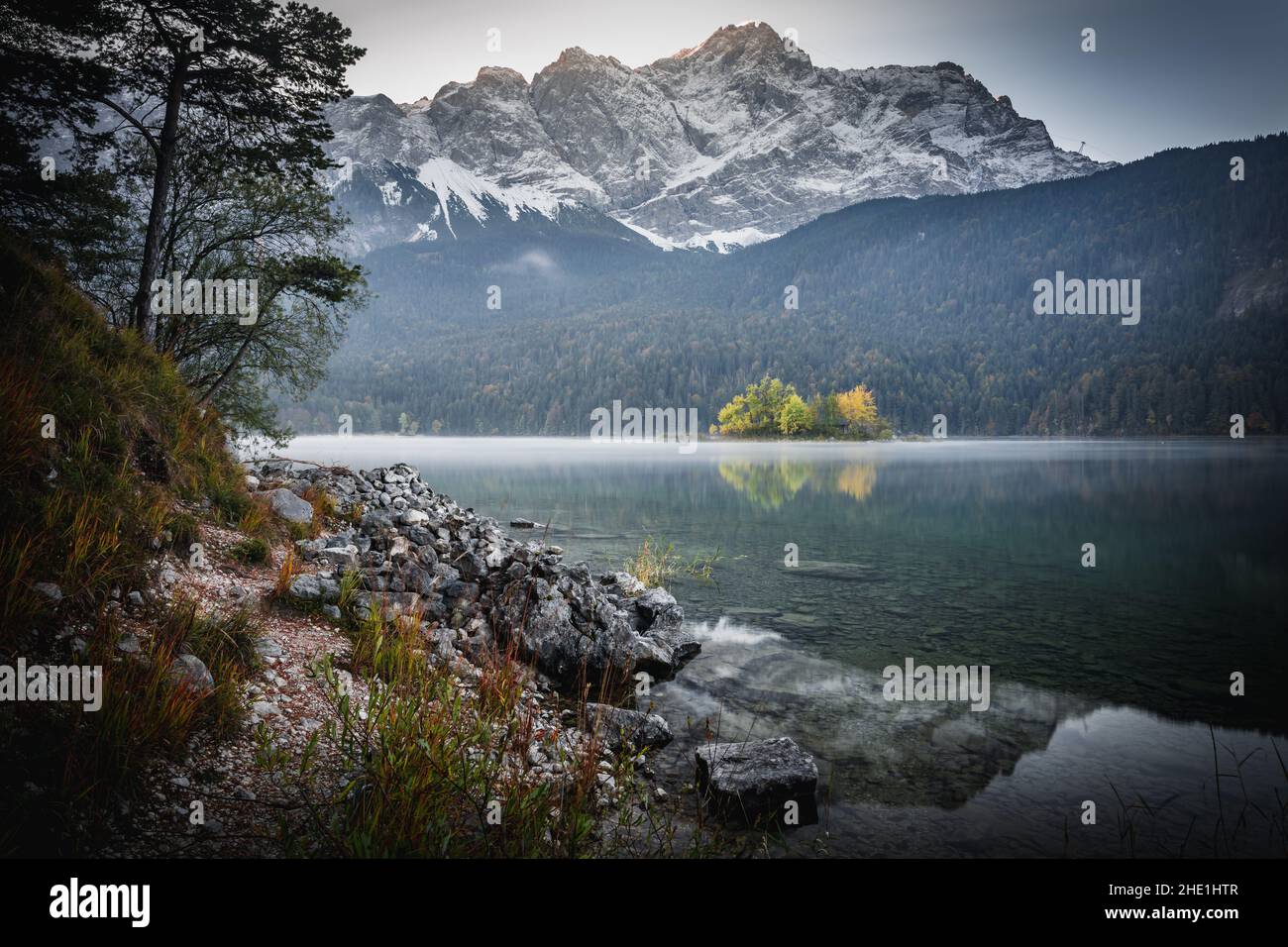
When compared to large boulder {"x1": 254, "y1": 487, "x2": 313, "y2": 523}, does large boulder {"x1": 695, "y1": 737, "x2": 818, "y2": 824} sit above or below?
below

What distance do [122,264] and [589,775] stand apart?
20245 millimetres

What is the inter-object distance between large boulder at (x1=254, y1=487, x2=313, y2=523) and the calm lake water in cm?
786

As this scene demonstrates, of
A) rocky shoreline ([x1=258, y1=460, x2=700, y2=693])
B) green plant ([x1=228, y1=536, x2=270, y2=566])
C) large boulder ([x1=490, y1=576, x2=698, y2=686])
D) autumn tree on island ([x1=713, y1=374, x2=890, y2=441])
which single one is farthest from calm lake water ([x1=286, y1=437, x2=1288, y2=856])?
autumn tree on island ([x1=713, y1=374, x2=890, y2=441])

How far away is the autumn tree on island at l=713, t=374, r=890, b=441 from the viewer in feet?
429

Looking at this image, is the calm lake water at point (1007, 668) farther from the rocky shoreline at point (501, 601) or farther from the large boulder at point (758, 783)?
the rocky shoreline at point (501, 601)

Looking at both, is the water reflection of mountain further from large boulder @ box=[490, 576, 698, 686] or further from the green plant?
the green plant

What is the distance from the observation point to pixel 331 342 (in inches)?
800

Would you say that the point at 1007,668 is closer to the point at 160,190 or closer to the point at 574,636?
the point at 574,636

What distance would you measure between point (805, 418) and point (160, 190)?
124 m

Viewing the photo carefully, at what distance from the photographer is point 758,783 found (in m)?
6.15

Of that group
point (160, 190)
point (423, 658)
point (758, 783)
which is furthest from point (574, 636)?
point (160, 190)

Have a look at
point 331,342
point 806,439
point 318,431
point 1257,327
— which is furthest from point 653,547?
point 1257,327

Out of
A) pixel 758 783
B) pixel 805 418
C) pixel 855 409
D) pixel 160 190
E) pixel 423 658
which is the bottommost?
pixel 758 783
